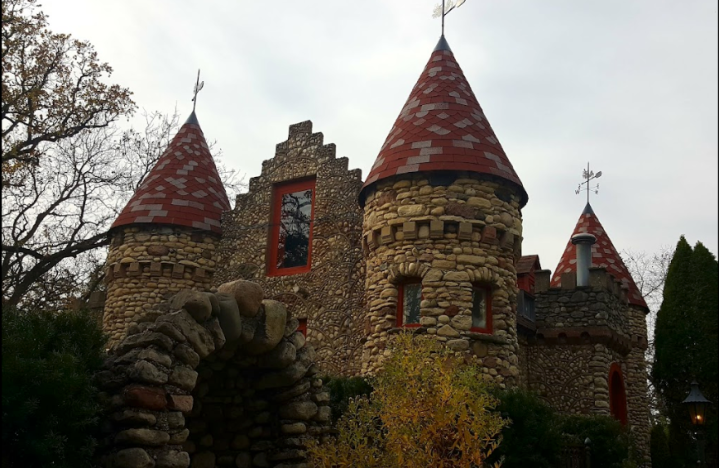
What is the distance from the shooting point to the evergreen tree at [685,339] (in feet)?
55.4

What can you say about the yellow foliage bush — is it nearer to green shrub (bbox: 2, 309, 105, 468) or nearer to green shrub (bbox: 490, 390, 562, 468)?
Answer: green shrub (bbox: 490, 390, 562, 468)

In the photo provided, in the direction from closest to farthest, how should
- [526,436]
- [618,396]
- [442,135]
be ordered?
1. [526,436]
2. [442,135]
3. [618,396]

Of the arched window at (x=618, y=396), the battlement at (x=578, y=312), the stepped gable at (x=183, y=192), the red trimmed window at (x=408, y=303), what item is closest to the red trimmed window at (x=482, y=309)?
the red trimmed window at (x=408, y=303)

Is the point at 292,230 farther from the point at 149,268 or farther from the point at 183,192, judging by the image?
the point at 149,268

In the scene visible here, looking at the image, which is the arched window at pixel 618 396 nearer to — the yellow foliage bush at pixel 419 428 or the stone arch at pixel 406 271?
the stone arch at pixel 406 271

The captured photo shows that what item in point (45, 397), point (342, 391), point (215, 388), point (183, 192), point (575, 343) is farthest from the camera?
point (183, 192)

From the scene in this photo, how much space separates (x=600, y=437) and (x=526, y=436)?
127 inches

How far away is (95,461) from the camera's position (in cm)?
601

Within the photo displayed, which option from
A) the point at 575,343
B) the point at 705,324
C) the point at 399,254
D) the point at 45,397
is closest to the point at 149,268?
the point at 399,254

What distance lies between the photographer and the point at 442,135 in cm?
1313

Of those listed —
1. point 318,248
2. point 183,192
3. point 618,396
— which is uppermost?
point 183,192

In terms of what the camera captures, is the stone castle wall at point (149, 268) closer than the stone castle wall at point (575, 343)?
Yes

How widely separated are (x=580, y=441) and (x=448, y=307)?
3.39m

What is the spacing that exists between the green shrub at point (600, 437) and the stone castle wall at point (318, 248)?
405 centimetres
